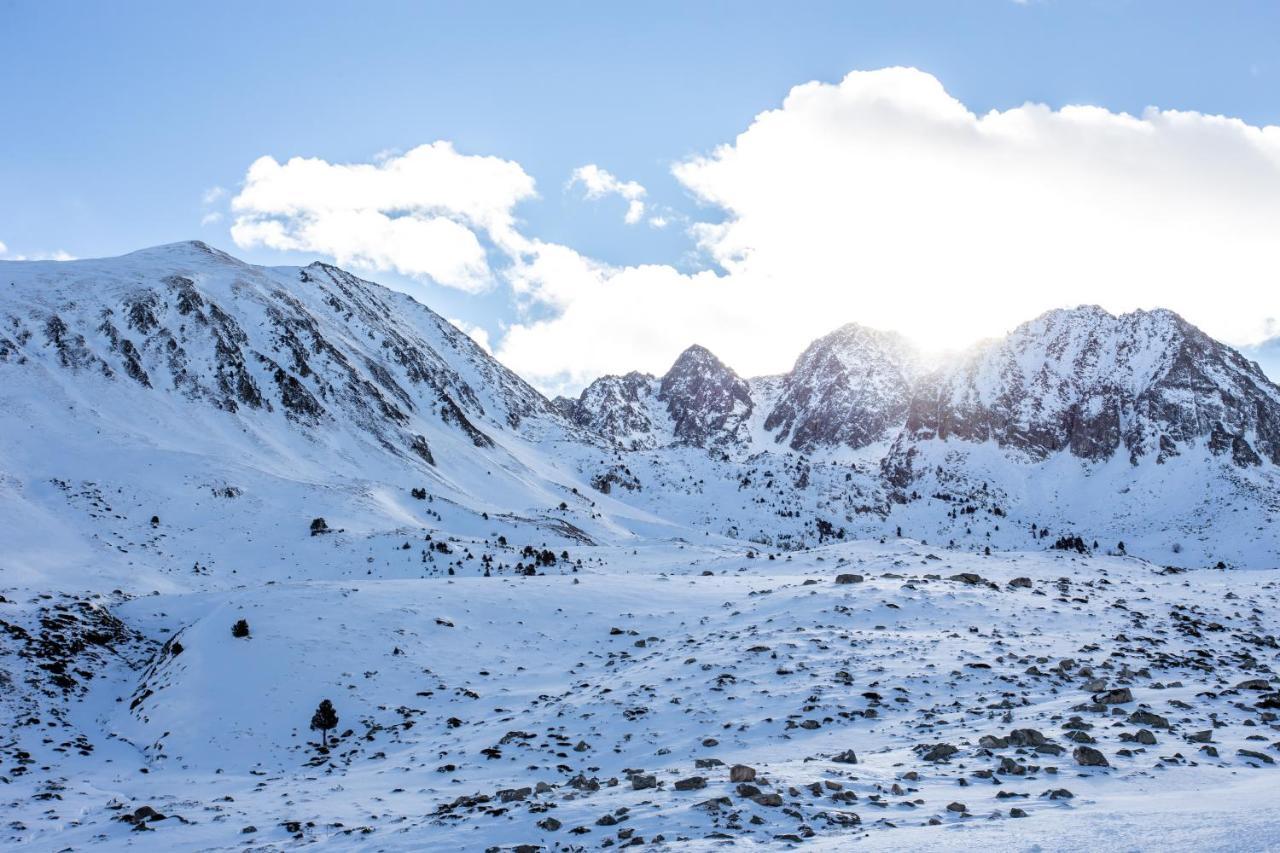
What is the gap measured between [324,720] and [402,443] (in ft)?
268

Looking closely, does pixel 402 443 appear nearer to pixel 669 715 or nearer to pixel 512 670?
pixel 512 670

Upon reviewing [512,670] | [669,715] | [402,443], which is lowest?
[512,670]

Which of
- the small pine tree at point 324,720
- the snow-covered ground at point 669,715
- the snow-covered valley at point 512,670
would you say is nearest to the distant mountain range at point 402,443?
the snow-covered valley at point 512,670

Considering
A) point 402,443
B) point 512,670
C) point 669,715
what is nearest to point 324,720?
point 512,670

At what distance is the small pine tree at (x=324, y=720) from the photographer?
25453mm

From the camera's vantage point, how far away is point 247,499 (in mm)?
65438

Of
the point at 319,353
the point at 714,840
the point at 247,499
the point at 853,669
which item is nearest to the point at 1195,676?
the point at 853,669

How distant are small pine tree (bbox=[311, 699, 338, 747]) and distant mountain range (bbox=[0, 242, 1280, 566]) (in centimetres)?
3760

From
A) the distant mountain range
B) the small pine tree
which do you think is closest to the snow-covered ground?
the small pine tree

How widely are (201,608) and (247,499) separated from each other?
2790 centimetres

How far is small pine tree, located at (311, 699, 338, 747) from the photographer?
2545 cm

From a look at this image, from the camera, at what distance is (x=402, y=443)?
340 ft

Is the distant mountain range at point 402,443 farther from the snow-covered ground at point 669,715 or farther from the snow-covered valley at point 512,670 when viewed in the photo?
the snow-covered ground at point 669,715

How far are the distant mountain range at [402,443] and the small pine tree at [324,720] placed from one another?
37600mm
